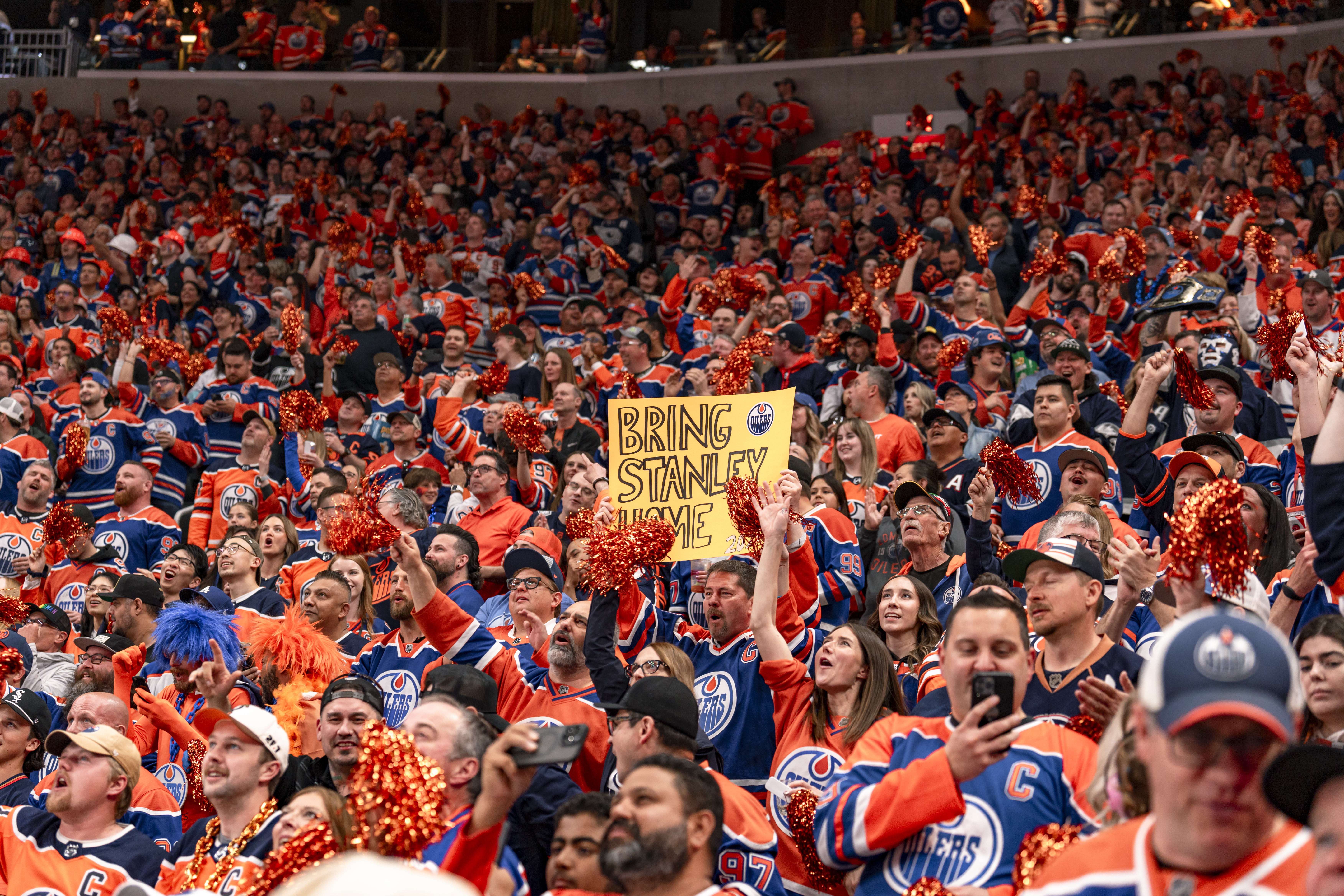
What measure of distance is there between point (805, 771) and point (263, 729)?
5.74 feet

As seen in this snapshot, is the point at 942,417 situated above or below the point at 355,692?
above

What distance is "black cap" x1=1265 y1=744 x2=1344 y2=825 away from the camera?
1951 millimetres

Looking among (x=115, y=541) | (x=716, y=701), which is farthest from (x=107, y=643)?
(x=716, y=701)

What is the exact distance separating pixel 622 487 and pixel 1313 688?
9.63ft

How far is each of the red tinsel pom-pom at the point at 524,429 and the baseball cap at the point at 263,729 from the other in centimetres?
390

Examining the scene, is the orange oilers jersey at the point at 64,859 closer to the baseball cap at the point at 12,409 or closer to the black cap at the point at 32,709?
the black cap at the point at 32,709

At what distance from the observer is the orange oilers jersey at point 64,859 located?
4375 millimetres

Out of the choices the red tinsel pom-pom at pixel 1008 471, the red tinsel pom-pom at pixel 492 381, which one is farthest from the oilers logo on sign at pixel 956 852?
the red tinsel pom-pom at pixel 492 381

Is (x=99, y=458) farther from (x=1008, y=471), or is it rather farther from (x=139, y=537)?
(x=1008, y=471)

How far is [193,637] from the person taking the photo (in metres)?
5.53

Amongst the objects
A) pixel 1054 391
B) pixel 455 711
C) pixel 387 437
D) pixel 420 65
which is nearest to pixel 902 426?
pixel 1054 391

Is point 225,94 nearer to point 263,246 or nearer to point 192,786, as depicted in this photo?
point 263,246

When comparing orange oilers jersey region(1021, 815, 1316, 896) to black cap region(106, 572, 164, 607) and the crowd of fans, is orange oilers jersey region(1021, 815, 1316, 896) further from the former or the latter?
black cap region(106, 572, 164, 607)

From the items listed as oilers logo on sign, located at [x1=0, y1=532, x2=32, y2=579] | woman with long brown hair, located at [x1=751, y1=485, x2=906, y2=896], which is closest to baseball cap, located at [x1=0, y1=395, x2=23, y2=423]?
oilers logo on sign, located at [x1=0, y1=532, x2=32, y2=579]
